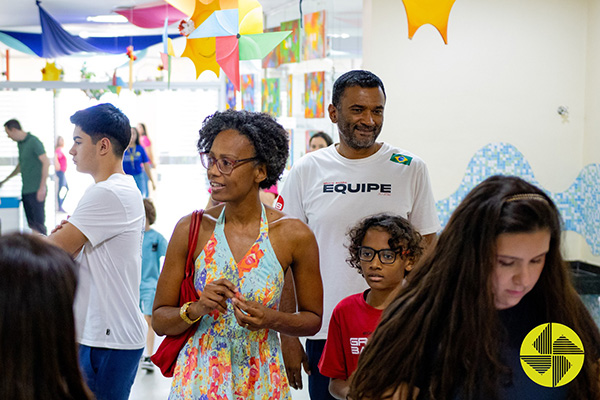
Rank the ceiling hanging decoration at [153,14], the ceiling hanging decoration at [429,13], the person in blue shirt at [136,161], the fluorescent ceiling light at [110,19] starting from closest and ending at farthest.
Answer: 1. the ceiling hanging decoration at [429,13]
2. the ceiling hanging decoration at [153,14]
3. the person in blue shirt at [136,161]
4. the fluorescent ceiling light at [110,19]

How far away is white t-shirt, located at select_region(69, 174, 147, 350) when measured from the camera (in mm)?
2520

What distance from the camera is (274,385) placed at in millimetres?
1980

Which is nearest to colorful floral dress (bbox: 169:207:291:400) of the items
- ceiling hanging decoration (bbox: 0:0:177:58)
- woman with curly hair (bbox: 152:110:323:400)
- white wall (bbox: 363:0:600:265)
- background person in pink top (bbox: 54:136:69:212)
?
woman with curly hair (bbox: 152:110:323:400)

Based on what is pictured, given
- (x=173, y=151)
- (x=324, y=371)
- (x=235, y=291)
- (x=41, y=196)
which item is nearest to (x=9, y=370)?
(x=235, y=291)

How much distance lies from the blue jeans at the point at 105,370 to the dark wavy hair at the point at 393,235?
0.95 m

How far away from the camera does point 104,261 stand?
2.57 metres

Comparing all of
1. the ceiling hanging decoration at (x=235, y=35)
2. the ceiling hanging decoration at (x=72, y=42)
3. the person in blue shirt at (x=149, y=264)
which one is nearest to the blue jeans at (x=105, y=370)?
the ceiling hanging decoration at (x=235, y=35)

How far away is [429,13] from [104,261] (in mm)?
1757

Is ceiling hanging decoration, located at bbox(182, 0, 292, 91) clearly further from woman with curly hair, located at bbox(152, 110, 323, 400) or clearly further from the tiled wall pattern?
the tiled wall pattern

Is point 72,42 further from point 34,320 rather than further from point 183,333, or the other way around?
point 34,320

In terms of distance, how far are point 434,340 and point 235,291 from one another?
70 centimetres

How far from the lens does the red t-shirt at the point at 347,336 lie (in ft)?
6.91

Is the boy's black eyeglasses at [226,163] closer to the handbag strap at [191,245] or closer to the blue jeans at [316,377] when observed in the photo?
the handbag strap at [191,245]

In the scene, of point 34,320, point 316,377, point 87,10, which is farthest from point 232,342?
point 87,10
